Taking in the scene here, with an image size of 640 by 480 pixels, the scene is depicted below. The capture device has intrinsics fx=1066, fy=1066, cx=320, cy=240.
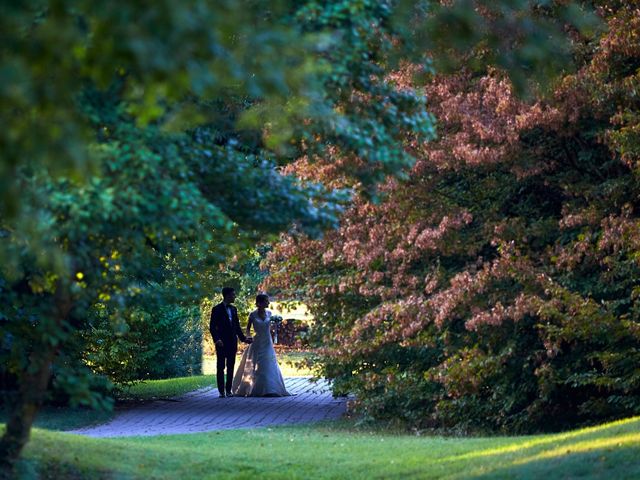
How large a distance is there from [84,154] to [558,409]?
12191 millimetres

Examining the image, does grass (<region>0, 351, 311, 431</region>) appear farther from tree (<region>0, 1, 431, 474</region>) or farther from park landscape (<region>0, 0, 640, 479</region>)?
tree (<region>0, 1, 431, 474</region>)

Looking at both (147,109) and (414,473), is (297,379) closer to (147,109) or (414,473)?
(414,473)

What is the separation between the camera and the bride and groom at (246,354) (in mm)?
21156

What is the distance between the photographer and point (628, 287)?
14.3m

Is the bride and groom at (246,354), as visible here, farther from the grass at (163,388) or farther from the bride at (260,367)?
the grass at (163,388)

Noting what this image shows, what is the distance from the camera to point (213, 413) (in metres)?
18.4

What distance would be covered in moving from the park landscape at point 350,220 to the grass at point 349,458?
0.05 metres

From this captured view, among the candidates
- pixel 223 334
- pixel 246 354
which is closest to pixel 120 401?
pixel 223 334

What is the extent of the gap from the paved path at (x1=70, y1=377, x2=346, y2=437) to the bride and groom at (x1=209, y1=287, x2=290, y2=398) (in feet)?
1.18

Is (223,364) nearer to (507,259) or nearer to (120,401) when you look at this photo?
(120,401)

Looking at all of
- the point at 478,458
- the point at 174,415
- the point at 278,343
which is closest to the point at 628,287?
the point at 478,458

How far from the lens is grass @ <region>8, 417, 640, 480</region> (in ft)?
31.9

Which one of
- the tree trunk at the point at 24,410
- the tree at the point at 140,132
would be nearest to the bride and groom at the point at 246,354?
the tree at the point at 140,132

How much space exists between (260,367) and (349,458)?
393 inches
